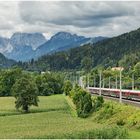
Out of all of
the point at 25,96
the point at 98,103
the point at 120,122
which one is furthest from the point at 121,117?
the point at 25,96

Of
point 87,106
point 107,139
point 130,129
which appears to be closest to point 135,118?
point 130,129

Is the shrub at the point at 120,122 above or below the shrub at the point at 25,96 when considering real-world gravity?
below

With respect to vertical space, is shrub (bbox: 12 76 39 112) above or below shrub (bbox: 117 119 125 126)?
above

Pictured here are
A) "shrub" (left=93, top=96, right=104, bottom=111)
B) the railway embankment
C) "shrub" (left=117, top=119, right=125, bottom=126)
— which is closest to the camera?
the railway embankment

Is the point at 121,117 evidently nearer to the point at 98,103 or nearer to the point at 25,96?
the point at 98,103

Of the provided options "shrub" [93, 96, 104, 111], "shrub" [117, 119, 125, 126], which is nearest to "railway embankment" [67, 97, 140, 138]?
"shrub" [117, 119, 125, 126]

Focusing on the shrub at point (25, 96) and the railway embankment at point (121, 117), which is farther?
the shrub at point (25, 96)

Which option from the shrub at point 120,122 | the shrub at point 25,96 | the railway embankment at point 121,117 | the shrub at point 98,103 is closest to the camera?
the railway embankment at point 121,117

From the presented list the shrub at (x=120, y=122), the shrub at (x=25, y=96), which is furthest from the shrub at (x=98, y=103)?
the shrub at (x=25, y=96)

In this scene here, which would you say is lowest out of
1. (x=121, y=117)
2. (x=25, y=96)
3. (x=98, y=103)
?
(x=121, y=117)

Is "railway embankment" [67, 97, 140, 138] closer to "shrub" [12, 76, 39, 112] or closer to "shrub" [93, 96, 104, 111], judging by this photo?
"shrub" [93, 96, 104, 111]

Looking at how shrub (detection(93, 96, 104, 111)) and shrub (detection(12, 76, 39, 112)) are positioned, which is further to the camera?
shrub (detection(12, 76, 39, 112))

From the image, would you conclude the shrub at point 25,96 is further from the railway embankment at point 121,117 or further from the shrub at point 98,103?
Result: the railway embankment at point 121,117

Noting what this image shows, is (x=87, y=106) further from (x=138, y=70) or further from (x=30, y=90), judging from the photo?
(x=138, y=70)
